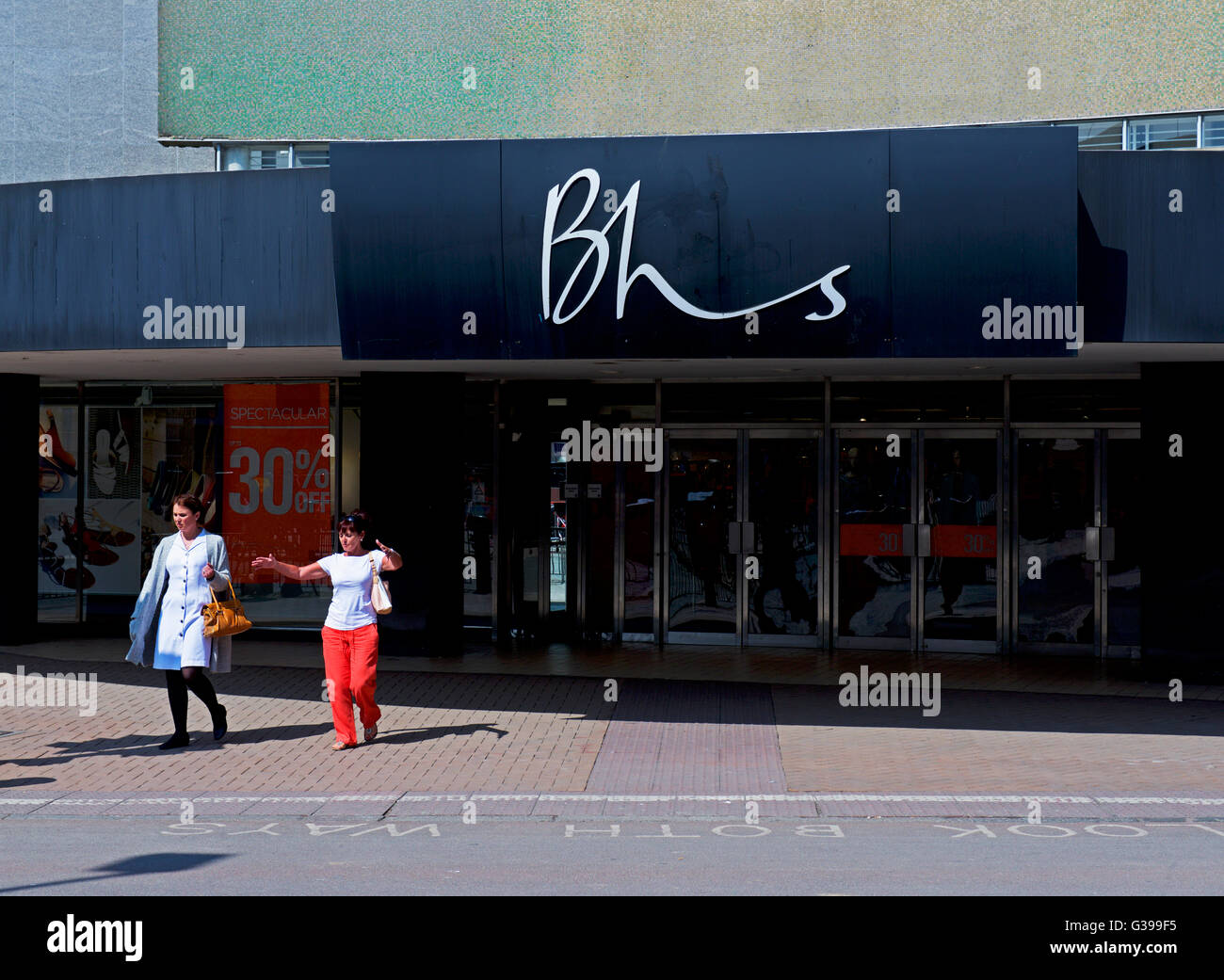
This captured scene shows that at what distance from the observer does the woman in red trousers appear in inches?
368

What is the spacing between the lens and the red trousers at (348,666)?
9.34m

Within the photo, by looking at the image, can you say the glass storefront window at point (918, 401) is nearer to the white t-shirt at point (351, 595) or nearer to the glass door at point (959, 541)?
the glass door at point (959, 541)

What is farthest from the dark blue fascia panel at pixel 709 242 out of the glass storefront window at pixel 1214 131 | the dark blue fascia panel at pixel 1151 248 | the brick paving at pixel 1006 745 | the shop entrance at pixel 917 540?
the shop entrance at pixel 917 540

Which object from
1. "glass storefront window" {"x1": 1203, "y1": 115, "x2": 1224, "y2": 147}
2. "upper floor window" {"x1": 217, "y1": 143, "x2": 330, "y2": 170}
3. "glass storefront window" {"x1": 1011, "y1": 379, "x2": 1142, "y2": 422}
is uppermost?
"upper floor window" {"x1": 217, "y1": 143, "x2": 330, "y2": 170}

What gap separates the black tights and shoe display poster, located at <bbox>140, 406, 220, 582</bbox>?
6009 mm

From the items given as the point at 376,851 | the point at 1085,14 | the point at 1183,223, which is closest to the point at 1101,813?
the point at 376,851

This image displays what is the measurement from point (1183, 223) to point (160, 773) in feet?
27.8

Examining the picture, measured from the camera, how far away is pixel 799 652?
1441 centimetres

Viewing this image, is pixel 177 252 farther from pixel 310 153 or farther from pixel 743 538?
pixel 743 538

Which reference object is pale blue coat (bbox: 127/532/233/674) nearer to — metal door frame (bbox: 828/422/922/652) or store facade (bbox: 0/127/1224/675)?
store facade (bbox: 0/127/1224/675)

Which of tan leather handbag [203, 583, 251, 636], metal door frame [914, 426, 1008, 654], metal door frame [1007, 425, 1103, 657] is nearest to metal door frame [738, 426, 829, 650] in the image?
metal door frame [914, 426, 1008, 654]

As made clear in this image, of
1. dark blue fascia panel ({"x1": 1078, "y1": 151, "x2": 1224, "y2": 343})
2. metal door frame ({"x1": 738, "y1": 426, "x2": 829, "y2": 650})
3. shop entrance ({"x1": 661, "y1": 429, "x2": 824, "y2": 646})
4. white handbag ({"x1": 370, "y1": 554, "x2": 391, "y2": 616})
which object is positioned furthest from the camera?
shop entrance ({"x1": 661, "y1": 429, "x2": 824, "y2": 646})

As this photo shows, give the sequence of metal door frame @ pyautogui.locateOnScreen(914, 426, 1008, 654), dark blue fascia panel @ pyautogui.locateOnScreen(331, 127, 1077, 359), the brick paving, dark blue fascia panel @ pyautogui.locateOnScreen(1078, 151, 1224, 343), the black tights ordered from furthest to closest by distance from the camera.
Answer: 1. metal door frame @ pyautogui.locateOnScreen(914, 426, 1008, 654)
2. dark blue fascia panel @ pyautogui.locateOnScreen(1078, 151, 1224, 343)
3. dark blue fascia panel @ pyautogui.locateOnScreen(331, 127, 1077, 359)
4. the black tights
5. the brick paving

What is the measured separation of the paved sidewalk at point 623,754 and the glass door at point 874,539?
2503mm
